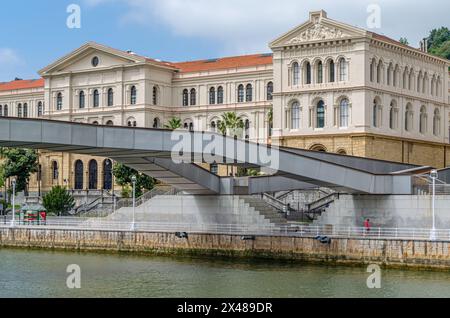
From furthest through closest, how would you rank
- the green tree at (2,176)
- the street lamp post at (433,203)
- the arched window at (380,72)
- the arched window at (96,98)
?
the arched window at (96,98) → the green tree at (2,176) → the arched window at (380,72) → the street lamp post at (433,203)

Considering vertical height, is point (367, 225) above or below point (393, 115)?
below

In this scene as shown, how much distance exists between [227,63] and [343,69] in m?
23.6

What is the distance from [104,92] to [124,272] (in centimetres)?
6400

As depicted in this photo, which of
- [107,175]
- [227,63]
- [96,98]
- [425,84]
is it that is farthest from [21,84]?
[425,84]

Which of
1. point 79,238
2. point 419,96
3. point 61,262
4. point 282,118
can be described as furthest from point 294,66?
point 61,262

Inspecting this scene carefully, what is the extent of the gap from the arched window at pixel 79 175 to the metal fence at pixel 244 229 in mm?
38833

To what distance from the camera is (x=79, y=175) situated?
118 metres

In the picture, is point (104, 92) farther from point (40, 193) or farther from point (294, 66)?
point (294, 66)

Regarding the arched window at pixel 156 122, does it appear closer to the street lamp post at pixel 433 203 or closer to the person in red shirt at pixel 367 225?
the person in red shirt at pixel 367 225

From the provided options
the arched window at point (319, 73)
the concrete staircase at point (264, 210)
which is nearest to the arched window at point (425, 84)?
the arched window at point (319, 73)

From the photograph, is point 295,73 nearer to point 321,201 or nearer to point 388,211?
point 321,201

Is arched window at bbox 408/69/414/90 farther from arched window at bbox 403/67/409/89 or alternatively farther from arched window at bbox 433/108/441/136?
arched window at bbox 433/108/441/136

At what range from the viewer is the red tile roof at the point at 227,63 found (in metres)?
110

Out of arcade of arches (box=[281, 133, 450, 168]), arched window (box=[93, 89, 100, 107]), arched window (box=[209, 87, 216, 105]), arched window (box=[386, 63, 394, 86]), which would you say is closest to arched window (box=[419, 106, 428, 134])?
arcade of arches (box=[281, 133, 450, 168])
